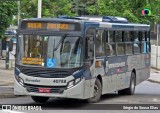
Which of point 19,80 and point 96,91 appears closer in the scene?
point 19,80

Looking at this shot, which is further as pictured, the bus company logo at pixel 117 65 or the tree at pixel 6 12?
the tree at pixel 6 12

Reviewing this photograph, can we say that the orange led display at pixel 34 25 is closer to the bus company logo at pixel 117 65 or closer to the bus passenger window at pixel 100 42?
the bus passenger window at pixel 100 42

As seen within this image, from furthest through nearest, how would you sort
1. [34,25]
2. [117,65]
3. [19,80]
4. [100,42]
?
[117,65] < [100,42] < [34,25] < [19,80]

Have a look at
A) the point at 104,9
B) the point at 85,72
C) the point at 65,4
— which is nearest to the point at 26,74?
the point at 85,72

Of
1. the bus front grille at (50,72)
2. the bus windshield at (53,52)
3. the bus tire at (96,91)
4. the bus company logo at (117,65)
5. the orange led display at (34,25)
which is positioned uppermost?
the orange led display at (34,25)

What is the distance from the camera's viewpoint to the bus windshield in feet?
49.4

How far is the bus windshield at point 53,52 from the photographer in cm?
1507

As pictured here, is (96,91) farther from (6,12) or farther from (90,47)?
(6,12)

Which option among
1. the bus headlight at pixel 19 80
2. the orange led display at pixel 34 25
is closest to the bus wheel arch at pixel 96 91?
the bus headlight at pixel 19 80

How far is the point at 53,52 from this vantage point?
596 inches

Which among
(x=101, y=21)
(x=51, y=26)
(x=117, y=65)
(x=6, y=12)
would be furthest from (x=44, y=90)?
(x=6, y=12)

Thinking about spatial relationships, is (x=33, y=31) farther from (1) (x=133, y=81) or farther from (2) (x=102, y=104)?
(1) (x=133, y=81)

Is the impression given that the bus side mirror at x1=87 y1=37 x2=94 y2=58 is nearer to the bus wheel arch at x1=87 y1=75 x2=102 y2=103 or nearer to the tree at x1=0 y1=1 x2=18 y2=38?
the bus wheel arch at x1=87 y1=75 x2=102 y2=103

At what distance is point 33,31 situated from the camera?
1556 centimetres
